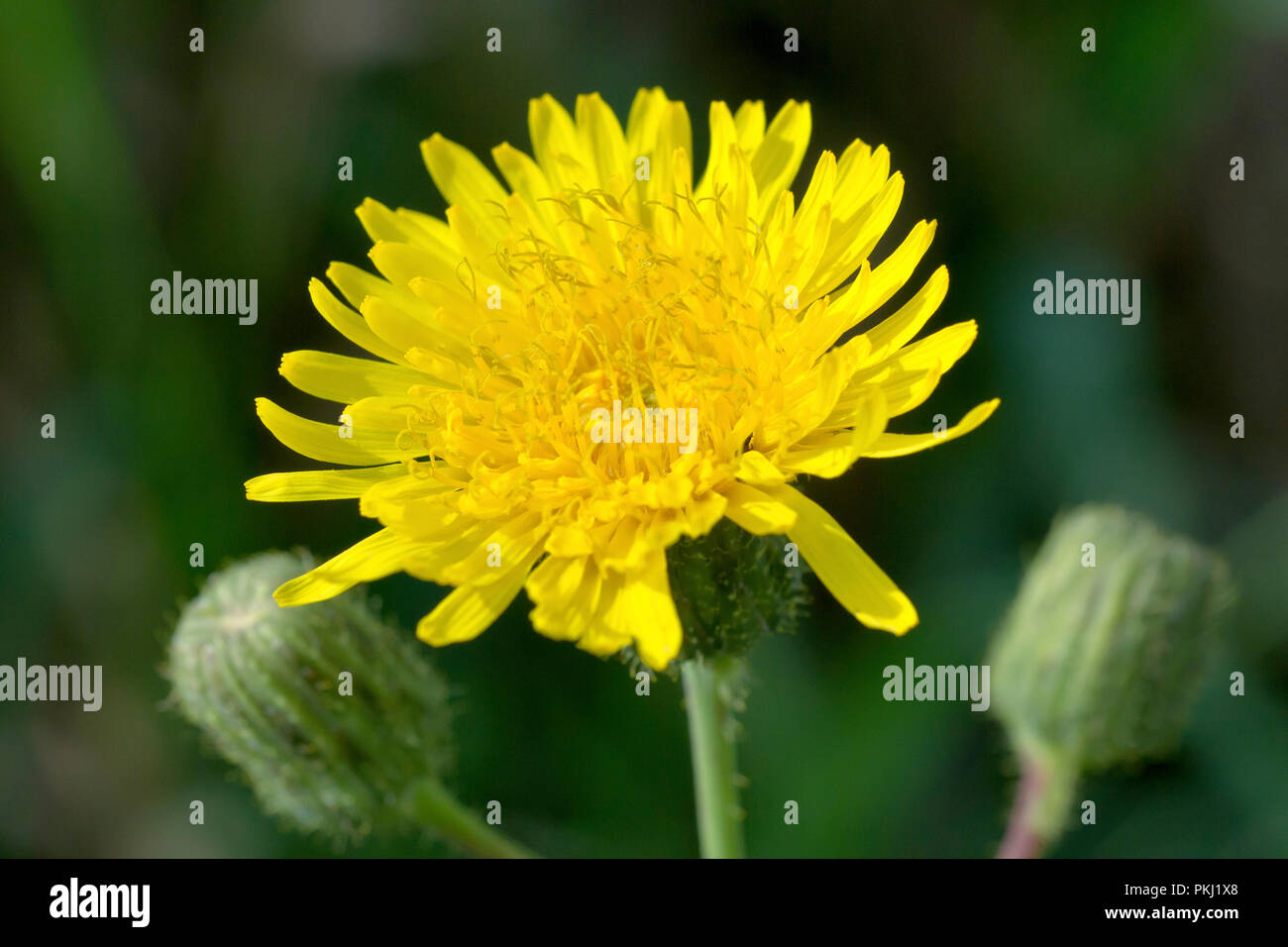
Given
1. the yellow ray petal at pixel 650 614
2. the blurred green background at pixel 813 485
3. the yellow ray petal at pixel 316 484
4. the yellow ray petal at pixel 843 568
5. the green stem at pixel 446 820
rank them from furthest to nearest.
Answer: the blurred green background at pixel 813 485 < the green stem at pixel 446 820 < the yellow ray petal at pixel 316 484 < the yellow ray petal at pixel 843 568 < the yellow ray petal at pixel 650 614

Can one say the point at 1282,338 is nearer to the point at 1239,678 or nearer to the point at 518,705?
the point at 1239,678

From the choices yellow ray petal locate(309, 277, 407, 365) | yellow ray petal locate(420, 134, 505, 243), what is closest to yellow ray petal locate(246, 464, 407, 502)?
yellow ray petal locate(309, 277, 407, 365)

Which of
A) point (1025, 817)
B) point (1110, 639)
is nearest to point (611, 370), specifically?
point (1110, 639)

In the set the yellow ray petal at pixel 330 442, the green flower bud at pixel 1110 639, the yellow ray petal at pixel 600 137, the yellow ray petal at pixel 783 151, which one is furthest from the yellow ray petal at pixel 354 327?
the green flower bud at pixel 1110 639

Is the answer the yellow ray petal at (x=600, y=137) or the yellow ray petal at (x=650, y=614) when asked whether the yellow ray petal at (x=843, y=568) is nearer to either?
the yellow ray petal at (x=650, y=614)

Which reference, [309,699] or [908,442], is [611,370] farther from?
[309,699]

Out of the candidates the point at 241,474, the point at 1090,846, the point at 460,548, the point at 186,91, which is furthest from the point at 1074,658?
the point at 186,91
